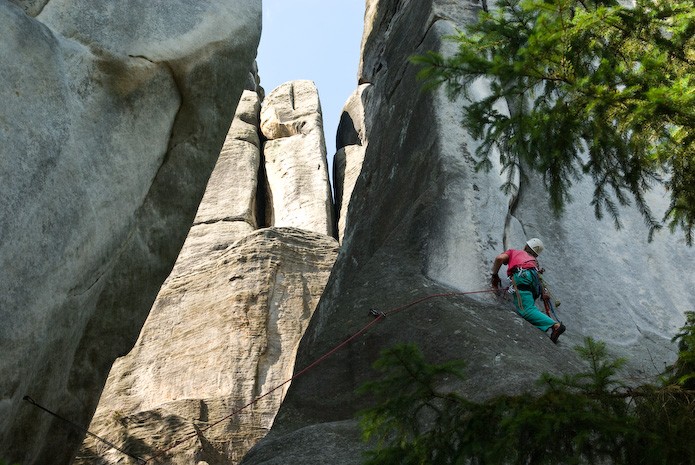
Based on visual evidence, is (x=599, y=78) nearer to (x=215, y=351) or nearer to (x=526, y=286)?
(x=526, y=286)

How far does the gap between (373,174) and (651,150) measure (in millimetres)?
7249

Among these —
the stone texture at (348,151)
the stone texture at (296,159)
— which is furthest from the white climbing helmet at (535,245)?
the stone texture at (348,151)

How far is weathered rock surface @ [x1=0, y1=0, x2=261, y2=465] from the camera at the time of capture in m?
7.80

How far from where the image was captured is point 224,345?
56.8 ft

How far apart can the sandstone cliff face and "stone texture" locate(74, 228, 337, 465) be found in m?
0.02

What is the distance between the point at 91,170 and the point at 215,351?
9069 mm

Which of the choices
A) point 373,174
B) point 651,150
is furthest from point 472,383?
point 373,174

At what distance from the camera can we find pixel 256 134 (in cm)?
2706

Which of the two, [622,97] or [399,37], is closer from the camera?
[622,97]

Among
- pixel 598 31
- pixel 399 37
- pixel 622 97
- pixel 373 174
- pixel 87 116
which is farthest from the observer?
pixel 399 37

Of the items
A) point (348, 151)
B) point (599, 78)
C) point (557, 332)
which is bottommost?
point (557, 332)

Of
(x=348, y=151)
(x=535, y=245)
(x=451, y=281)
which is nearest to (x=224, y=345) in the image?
(x=451, y=281)

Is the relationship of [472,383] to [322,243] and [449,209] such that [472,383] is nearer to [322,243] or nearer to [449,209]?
[449,209]

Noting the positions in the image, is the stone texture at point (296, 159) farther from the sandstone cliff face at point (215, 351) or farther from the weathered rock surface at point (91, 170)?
the weathered rock surface at point (91, 170)
